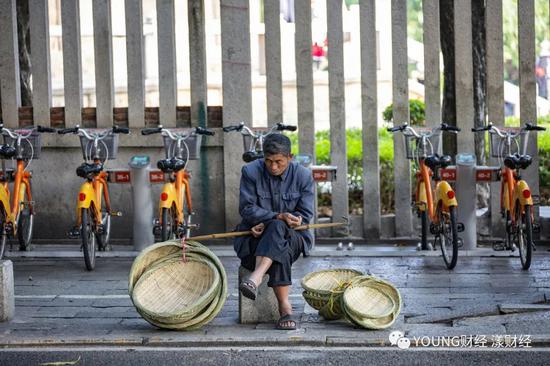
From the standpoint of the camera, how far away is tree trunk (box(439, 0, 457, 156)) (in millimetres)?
12945

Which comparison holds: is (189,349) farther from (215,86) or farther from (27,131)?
(215,86)

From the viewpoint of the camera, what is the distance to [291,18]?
12.9 metres

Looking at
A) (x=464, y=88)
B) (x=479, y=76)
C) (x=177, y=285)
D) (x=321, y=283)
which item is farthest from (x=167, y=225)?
(x=479, y=76)

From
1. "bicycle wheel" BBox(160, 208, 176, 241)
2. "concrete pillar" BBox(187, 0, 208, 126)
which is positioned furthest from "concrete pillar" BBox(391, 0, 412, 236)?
"bicycle wheel" BBox(160, 208, 176, 241)

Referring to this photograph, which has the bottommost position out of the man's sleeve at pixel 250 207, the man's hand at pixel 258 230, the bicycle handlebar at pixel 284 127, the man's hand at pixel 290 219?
the man's hand at pixel 258 230

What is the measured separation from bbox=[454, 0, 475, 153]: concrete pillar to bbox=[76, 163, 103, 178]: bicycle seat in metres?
3.95

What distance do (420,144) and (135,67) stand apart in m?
3.37

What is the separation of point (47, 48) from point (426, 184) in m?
4.57

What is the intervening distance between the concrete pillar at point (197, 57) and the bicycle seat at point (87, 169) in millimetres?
1751

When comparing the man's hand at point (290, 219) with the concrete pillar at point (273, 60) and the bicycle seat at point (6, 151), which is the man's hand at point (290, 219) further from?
the concrete pillar at point (273, 60)

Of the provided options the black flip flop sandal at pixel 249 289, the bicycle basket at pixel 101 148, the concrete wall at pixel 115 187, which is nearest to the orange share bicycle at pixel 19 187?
the bicycle basket at pixel 101 148

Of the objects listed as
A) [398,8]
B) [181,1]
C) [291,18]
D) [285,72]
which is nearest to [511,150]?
[398,8]

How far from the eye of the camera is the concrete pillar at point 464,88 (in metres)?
12.1

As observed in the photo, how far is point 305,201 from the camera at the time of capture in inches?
321
